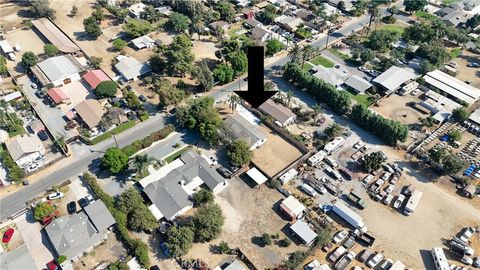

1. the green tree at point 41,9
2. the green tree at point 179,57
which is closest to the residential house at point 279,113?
the green tree at point 179,57

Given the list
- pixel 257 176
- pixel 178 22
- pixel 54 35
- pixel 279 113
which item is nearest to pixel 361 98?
pixel 279 113

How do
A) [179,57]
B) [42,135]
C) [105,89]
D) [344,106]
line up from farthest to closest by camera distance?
1. [179,57]
2. [105,89]
3. [344,106]
4. [42,135]

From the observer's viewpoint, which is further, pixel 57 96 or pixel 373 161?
pixel 57 96

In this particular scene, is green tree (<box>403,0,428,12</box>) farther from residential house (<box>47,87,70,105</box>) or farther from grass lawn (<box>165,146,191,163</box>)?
residential house (<box>47,87,70,105</box>)

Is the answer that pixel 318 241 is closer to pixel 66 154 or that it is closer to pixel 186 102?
pixel 186 102

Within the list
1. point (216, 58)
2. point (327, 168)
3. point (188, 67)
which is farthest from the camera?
point (216, 58)

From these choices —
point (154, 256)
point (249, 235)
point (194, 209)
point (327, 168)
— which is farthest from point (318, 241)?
point (154, 256)

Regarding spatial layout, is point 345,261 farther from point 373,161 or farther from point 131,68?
point 131,68
